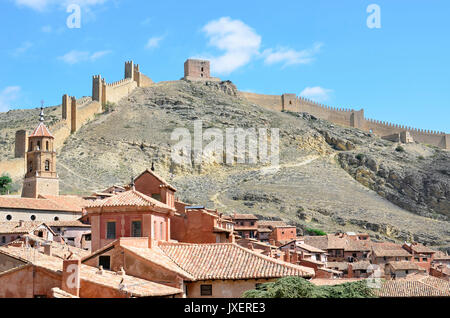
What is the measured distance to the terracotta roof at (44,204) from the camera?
5881cm

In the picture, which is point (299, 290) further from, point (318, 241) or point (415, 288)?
point (318, 241)

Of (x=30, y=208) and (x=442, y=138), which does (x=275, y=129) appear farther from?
(x=30, y=208)

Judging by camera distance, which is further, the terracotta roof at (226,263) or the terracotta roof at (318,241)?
the terracotta roof at (318,241)

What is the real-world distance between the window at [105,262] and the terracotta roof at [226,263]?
2969 mm

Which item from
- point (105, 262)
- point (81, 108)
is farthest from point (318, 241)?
point (81, 108)

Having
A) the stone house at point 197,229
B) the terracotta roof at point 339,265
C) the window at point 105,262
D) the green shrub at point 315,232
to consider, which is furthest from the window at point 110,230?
the green shrub at point 315,232

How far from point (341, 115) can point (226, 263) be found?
122 m

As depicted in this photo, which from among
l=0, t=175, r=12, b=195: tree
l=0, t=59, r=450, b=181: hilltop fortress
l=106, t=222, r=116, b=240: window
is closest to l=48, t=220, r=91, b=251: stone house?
l=106, t=222, r=116, b=240: window

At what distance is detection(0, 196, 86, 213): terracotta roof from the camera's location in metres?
58.8

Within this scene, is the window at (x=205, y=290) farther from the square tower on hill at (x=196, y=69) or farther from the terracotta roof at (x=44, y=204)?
the square tower on hill at (x=196, y=69)
